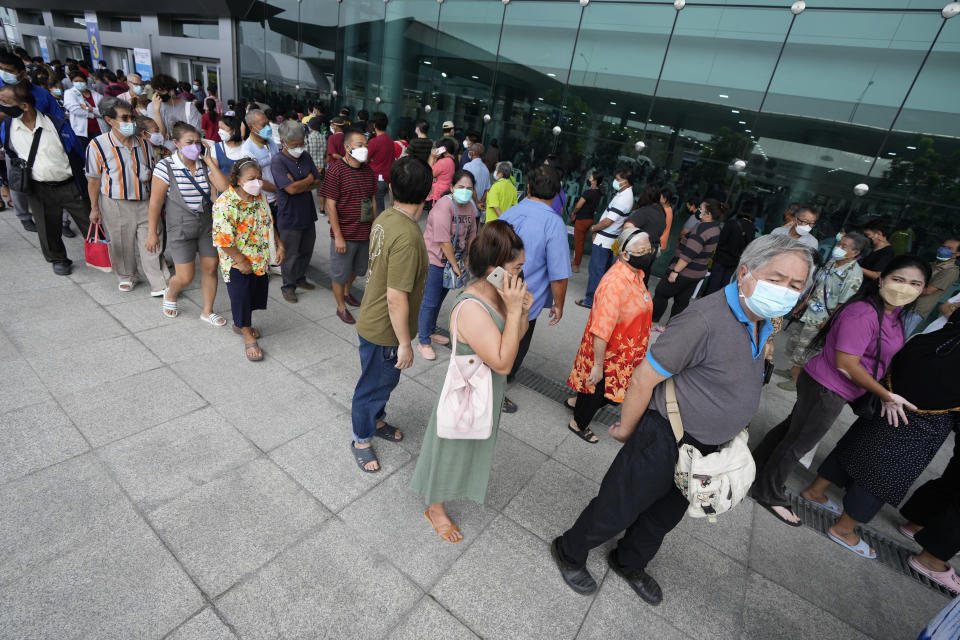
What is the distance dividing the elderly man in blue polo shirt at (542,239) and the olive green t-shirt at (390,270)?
1.06 metres

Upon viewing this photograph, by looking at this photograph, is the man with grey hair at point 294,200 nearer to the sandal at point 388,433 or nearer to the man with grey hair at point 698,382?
the sandal at point 388,433

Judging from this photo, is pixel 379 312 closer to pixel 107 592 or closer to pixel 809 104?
pixel 107 592

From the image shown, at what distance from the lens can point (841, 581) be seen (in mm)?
2674

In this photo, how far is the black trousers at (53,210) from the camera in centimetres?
446

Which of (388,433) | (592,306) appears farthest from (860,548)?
(388,433)

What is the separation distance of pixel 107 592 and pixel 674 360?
2.63 metres

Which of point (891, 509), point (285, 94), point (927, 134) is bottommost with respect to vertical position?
point (891, 509)

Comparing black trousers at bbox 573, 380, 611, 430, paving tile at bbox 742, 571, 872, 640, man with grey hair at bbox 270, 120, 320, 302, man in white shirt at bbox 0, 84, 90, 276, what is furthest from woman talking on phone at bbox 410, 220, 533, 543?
man in white shirt at bbox 0, 84, 90, 276

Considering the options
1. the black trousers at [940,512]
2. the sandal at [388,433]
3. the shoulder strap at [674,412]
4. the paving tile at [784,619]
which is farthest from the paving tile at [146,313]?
the black trousers at [940,512]

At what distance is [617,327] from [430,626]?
6.95ft

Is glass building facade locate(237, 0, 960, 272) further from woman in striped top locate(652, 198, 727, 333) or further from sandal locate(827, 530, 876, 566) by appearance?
sandal locate(827, 530, 876, 566)

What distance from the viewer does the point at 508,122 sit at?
9.27 metres

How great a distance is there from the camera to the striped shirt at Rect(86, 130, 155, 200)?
13.2 feet

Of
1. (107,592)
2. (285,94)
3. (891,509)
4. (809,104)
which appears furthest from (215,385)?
(285,94)
